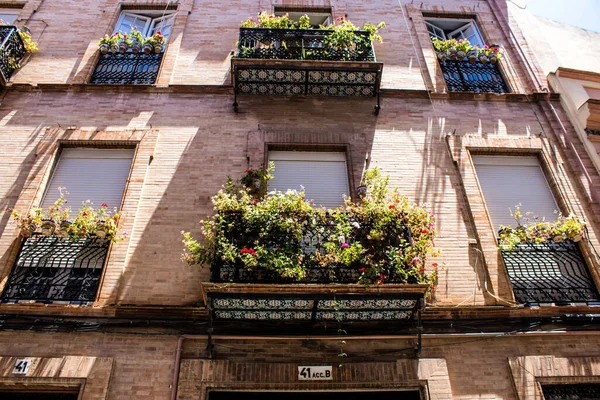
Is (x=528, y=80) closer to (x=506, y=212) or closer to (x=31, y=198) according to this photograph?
(x=506, y=212)

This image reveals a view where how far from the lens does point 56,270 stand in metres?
7.10

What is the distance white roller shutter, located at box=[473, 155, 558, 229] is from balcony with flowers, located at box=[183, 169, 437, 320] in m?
1.94

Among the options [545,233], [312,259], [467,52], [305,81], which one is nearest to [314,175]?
[305,81]

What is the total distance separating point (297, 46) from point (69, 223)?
534 centimetres

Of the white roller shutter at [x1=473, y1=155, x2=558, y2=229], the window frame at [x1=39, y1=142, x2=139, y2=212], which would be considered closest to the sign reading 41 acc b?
the white roller shutter at [x1=473, y1=155, x2=558, y2=229]

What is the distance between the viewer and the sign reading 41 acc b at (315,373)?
6238 mm

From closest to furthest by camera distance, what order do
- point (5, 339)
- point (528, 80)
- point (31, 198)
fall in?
point (5, 339), point (31, 198), point (528, 80)

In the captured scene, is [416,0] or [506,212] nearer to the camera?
[506,212]

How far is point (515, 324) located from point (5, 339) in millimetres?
7134

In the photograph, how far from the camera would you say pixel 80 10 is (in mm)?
11219

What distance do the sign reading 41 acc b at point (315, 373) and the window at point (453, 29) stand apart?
860 cm

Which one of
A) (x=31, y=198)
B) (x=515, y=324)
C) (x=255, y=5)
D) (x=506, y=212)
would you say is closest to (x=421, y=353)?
(x=515, y=324)

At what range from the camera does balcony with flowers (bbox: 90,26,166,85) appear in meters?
9.95

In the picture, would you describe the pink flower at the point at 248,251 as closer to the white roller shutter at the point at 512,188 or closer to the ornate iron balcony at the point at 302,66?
the ornate iron balcony at the point at 302,66
